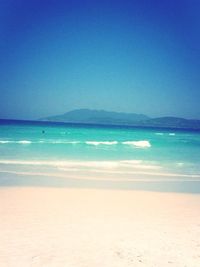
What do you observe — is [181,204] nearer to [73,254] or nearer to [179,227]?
[179,227]

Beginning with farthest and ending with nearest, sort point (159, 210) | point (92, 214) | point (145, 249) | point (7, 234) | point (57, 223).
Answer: point (159, 210), point (92, 214), point (57, 223), point (7, 234), point (145, 249)

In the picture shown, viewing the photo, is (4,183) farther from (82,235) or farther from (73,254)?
(73,254)

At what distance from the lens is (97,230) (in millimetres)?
5602

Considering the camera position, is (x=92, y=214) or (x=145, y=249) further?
(x=92, y=214)

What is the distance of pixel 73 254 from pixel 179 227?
85.6 inches

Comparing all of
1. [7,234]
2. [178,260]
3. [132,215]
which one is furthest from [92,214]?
[178,260]

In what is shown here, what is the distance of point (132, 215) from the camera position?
674 centimetres

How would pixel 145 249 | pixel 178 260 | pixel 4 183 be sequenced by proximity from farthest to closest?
pixel 4 183 < pixel 145 249 < pixel 178 260

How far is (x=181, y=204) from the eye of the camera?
788 centimetres

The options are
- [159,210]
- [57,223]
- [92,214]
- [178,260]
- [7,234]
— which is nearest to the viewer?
[178,260]

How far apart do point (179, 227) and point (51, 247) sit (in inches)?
91.6

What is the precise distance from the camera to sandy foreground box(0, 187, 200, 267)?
4.43m

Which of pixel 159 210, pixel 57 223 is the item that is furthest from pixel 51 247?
pixel 159 210

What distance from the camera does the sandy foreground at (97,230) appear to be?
443 centimetres
